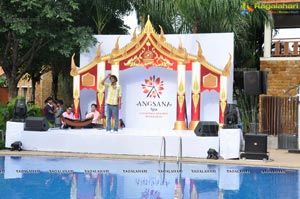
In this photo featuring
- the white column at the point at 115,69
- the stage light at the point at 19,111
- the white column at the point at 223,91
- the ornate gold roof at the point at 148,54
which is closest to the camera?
the stage light at the point at 19,111

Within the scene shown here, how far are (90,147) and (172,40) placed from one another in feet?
17.8

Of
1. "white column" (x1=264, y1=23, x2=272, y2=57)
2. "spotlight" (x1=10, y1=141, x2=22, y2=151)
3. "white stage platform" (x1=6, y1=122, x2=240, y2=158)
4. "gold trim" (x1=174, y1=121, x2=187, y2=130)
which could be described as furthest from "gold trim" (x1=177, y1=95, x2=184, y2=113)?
"spotlight" (x1=10, y1=141, x2=22, y2=151)

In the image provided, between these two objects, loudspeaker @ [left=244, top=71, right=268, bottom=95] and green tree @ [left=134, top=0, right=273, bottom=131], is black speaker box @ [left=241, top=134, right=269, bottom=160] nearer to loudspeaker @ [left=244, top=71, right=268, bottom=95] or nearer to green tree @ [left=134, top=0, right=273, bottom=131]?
loudspeaker @ [left=244, top=71, right=268, bottom=95]

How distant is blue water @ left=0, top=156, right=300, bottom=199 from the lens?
7.99 m

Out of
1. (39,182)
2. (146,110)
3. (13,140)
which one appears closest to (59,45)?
(146,110)

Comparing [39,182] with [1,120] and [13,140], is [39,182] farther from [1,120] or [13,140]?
[1,120]

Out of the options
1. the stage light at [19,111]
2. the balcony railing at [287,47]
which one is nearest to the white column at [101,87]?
the stage light at [19,111]

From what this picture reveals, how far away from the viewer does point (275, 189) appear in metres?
8.72

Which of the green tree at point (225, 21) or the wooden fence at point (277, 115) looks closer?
the wooden fence at point (277, 115)

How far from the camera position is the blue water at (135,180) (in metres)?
7.99

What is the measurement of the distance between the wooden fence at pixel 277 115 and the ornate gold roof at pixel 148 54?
2.59 m

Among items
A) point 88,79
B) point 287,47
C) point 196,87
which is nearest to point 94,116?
point 88,79

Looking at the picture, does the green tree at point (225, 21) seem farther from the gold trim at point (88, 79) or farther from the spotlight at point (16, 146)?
the spotlight at point (16, 146)

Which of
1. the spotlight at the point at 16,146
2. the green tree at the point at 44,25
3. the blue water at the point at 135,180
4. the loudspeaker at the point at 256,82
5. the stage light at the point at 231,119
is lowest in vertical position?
the blue water at the point at 135,180
